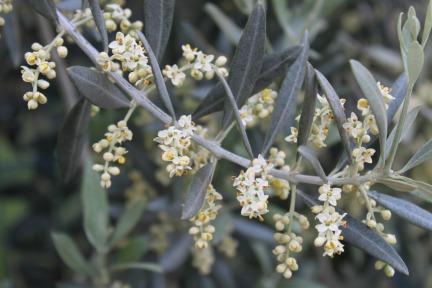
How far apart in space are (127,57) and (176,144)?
0.72 feet

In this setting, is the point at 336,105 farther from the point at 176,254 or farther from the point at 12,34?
the point at 176,254

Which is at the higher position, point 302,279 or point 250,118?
point 250,118

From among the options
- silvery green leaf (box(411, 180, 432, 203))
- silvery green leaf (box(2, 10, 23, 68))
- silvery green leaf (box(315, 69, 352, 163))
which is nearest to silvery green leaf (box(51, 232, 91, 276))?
silvery green leaf (box(2, 10, 23, 68))

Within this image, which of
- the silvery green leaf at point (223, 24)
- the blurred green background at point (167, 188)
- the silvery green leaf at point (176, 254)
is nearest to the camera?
the silvery green leaf at point (223, 24)

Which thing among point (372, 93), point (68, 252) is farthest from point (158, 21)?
point (68, 252)

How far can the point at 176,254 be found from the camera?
94.8 inches

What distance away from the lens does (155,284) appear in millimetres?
2611

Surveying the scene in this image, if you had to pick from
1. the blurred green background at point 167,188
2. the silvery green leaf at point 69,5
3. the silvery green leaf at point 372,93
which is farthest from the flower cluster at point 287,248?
the blurred green background at point 167,188

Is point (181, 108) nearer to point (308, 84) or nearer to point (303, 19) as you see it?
point (303, 19)

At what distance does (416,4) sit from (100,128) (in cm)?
186

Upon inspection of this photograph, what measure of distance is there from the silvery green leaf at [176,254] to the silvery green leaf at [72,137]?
0.75 meters

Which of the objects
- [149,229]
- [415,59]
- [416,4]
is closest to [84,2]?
[415,59]

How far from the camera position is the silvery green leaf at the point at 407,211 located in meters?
1.42

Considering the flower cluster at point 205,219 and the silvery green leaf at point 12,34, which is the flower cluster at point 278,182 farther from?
the silvery green leaf at point 12,34
